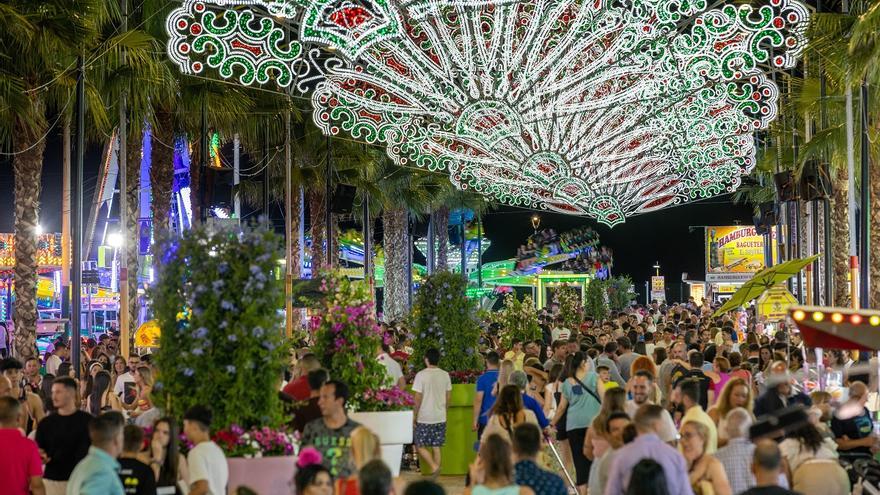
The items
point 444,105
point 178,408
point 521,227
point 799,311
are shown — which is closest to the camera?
point 799,311

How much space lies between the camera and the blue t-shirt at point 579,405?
13.3 metres

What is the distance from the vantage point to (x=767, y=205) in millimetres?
43125

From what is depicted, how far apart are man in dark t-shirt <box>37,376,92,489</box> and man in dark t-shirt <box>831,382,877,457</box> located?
6.95 meters

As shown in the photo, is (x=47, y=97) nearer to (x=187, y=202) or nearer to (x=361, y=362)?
(x=361, y=362)

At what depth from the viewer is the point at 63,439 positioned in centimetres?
966

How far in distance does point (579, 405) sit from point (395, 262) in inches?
1356

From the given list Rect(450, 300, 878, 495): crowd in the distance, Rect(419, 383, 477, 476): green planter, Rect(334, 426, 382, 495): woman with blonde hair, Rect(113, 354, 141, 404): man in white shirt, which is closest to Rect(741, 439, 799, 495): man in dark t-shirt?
Rect(450, 300, 878, 495): crowd in the distance

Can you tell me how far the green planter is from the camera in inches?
666

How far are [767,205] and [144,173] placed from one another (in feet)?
80.1

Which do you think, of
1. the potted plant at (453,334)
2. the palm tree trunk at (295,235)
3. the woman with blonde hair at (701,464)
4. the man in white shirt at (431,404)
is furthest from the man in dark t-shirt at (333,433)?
the palm tree trunk at (295,235)

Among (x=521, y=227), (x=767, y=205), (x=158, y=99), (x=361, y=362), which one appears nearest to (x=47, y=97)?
(x=158, y=99)

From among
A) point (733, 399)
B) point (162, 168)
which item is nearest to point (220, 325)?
point (733, 399)

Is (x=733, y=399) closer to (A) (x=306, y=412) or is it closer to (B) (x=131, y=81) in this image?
(A) (x=306, y=412)

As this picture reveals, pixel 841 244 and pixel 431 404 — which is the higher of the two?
pixel 841 244
